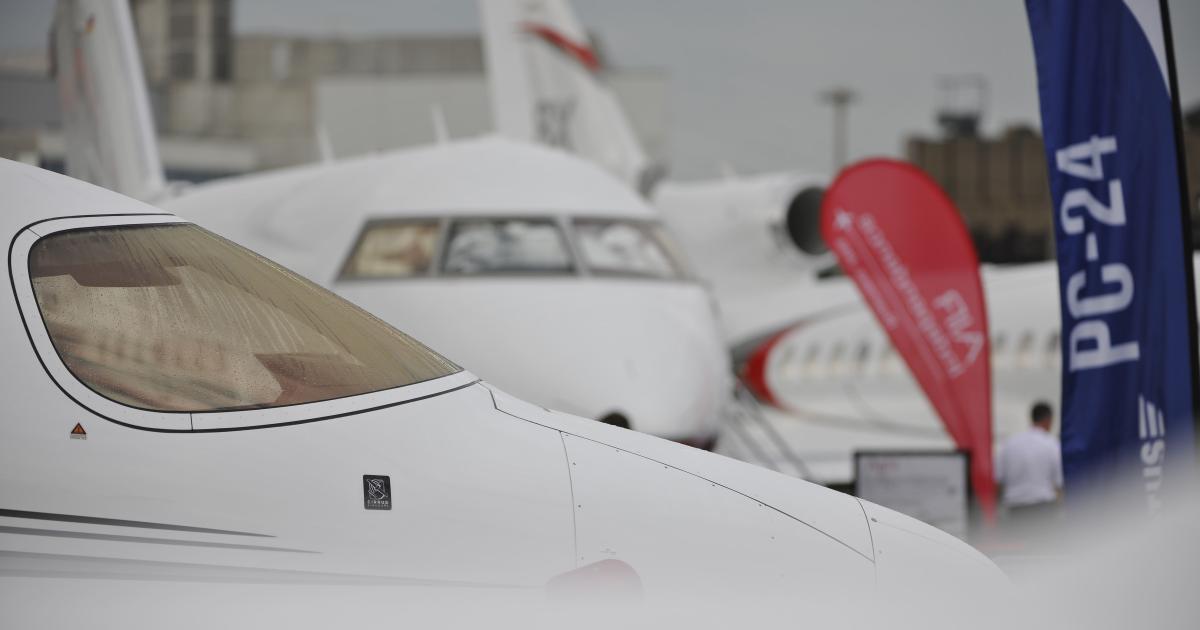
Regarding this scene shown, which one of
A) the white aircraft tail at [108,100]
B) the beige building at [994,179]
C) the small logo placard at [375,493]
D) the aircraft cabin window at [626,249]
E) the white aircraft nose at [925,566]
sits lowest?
the white aircraft nose at [925,566]

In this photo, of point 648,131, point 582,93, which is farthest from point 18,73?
point 648,131

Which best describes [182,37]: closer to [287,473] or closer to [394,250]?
[394,250]

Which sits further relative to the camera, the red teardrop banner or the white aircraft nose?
the red teardrop banner

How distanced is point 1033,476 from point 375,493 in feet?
27.6

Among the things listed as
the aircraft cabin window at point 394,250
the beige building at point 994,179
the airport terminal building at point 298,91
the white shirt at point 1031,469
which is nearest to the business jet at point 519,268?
the aircraft cabin window at point 394,250

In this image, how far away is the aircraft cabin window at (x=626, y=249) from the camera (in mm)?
9938

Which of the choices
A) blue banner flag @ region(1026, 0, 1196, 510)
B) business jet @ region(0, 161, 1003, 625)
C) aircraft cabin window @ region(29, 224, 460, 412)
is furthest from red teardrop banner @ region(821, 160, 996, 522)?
aircraft cabin window @ region(29, 224, 460, 412)

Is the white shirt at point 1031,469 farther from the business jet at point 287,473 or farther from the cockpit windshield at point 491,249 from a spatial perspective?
the business jet at point 287,473

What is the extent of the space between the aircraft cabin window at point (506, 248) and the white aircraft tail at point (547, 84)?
12.3 meters

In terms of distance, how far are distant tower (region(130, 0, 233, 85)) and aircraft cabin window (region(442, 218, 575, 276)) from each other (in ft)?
158

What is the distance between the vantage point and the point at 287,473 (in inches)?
145

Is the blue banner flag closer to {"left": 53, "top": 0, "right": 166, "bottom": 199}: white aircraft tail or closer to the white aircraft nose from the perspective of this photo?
the white aircraft nose

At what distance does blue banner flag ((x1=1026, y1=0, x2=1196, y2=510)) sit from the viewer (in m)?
6.74

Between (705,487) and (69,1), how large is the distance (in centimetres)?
1268
